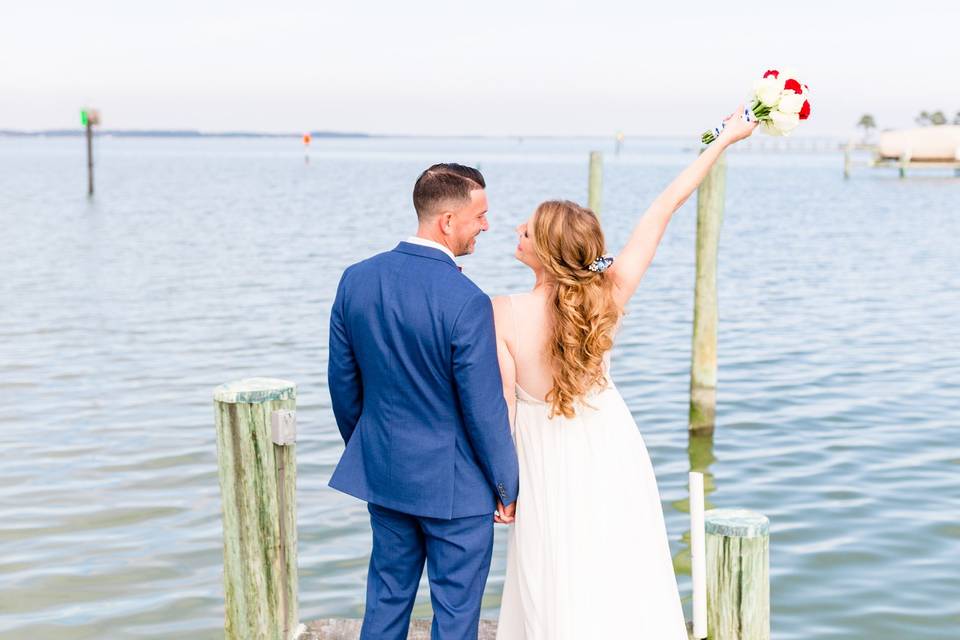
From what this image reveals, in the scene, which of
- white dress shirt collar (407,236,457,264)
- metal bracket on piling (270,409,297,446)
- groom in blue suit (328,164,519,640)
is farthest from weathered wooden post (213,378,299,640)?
white dress shirt collar (407,236,457,264)

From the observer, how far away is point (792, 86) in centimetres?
363

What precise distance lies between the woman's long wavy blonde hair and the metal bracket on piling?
55.1 inches

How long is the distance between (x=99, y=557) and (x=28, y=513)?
1.09 meters

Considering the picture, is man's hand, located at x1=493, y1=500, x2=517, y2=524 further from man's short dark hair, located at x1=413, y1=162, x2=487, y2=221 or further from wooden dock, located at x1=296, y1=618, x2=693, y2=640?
wooden dock, located at x1=296, y1=618, x2=693, y2=640

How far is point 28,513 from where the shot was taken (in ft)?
26.2

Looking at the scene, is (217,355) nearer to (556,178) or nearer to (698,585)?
(698,585)

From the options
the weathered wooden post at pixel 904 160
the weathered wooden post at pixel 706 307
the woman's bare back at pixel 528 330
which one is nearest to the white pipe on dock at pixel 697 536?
the woman's bare back at pixel 528 330

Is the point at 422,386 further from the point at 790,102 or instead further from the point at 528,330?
the point at 790,102

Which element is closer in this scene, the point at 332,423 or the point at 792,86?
the point at 792,86

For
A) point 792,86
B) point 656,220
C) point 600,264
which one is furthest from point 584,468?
point 792,86

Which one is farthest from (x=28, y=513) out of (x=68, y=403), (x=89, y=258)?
(x=89, y=258)

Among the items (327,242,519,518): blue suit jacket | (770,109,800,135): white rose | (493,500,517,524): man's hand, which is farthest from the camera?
(493,500,517,524): man's hand

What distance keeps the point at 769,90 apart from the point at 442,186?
116 cm

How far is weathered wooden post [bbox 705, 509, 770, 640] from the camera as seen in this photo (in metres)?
4.17
